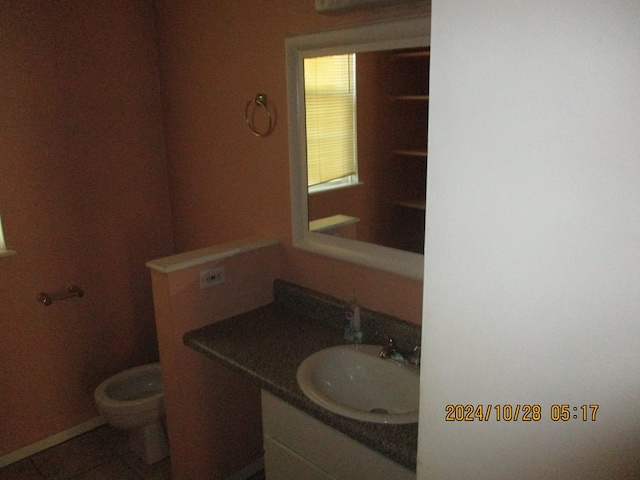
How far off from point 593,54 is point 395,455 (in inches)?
41.5

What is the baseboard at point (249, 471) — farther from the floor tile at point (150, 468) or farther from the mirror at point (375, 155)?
the mirror at point (375, 155)

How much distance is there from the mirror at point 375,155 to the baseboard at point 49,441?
62.8 inches

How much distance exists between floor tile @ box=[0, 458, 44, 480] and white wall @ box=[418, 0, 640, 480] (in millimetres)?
2400

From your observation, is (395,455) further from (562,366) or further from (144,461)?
(144,461)

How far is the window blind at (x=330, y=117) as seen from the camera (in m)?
1.84

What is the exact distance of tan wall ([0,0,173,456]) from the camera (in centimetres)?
220

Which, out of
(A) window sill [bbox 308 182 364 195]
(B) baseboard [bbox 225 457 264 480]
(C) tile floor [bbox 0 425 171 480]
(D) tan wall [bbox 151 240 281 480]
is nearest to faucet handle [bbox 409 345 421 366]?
(A) window sill [bbox 308 182 364 195]

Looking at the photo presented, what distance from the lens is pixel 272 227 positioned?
2189mm

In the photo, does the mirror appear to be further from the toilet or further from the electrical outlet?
the toilet

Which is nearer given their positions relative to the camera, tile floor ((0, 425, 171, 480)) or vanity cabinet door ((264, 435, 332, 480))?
vanity cabinet door ((264, 435, 332, 480))

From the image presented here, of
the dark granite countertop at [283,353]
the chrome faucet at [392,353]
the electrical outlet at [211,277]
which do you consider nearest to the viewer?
the dark granite countertop at [283,353]

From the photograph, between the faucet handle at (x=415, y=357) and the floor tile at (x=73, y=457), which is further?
the floor tile at (x=73, y=457)

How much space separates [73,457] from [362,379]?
166 cm
